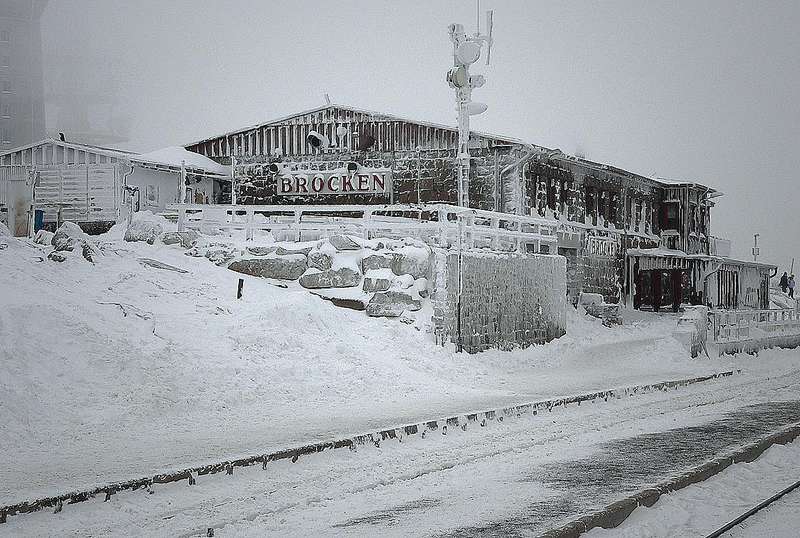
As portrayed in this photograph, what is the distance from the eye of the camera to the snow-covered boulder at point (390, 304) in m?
20.8

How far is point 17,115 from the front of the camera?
228 feet

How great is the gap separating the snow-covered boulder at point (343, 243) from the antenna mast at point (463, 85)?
3376 millimetres

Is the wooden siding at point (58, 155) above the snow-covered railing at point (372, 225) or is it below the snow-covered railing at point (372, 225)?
above

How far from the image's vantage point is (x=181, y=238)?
2345cm

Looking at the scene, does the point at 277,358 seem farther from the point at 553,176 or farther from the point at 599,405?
the point at 553,176

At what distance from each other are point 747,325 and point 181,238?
1912cm

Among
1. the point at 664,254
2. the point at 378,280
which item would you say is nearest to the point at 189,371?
the point at 378,280

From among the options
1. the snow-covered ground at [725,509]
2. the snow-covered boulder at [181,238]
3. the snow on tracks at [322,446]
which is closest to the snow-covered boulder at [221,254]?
the snow-covered boulder at [181,238]

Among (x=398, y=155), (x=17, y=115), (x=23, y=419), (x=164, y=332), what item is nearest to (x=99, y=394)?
(x=23, y=419)

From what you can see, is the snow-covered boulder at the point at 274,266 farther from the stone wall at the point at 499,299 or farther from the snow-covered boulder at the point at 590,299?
the snow-covered boulder at the point at 590,299

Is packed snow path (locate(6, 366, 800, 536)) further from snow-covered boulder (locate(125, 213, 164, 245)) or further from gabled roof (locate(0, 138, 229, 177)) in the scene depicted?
gabled roof (locate(0, 138, 229, 177))

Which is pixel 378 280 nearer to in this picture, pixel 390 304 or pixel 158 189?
pixel 390 304

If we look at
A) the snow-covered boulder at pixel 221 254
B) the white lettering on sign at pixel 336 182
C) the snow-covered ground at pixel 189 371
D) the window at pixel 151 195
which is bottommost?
the snow-covered ground at pixel 189 371

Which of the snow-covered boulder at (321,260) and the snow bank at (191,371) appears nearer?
the snow bank at (191,371)
